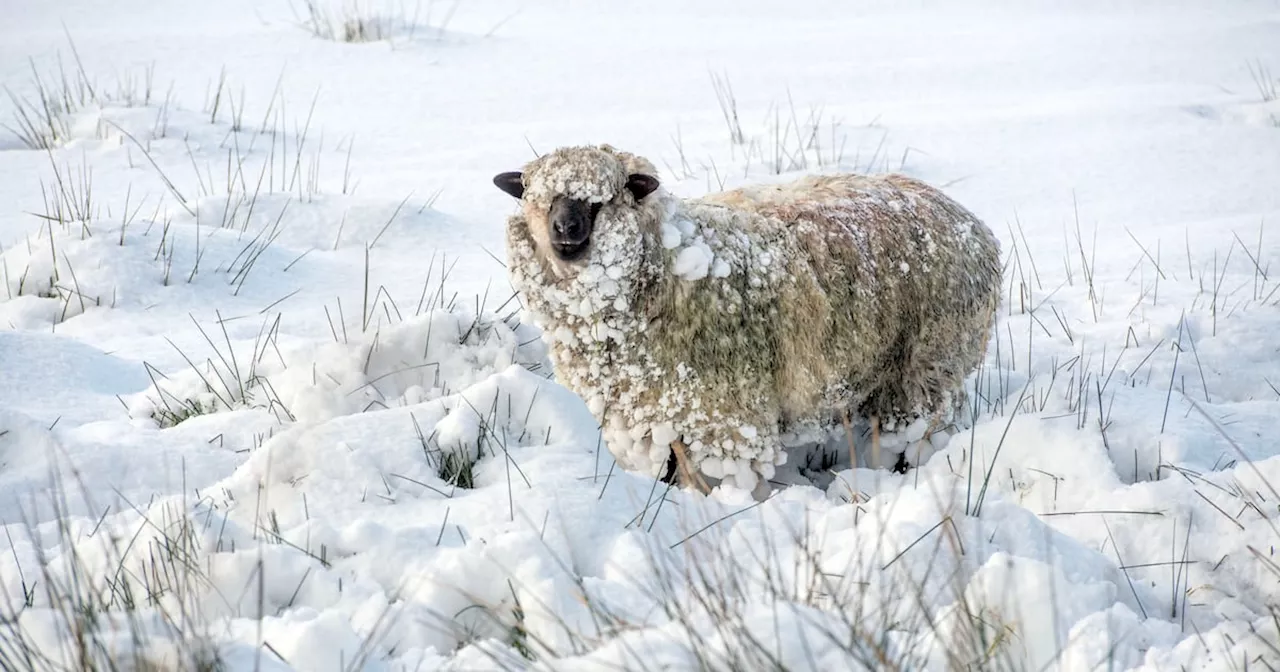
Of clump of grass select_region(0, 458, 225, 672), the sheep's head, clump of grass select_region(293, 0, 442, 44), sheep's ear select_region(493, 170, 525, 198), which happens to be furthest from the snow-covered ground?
sheep's ear select_region(493, 170, 525, 198)

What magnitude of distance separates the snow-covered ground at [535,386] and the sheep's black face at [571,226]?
41 centimetres

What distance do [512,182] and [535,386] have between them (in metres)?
0.74

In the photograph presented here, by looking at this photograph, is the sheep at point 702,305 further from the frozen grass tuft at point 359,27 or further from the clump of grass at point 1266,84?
the frozen grass tuft at point 359,27

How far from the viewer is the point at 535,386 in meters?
3.00

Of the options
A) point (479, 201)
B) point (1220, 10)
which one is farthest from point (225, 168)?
point (1220, 10)

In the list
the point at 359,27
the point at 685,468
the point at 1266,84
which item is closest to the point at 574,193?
the point at 685,468

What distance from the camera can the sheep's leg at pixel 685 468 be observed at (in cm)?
324

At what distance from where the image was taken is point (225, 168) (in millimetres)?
6418

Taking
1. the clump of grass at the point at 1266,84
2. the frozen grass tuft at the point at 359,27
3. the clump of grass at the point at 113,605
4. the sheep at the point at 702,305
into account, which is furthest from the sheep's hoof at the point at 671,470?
the frozen grass tuft at the point at 359,27

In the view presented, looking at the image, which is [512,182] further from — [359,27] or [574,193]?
[359,27]

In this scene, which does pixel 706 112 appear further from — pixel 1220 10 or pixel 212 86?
pixel 1220 10

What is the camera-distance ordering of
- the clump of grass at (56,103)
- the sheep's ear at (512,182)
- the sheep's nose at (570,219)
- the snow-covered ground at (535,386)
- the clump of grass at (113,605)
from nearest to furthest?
the clump of grass at (113,605) → the snow-covered ground at (535,386) → the sheep's nose at (570,219) → the sheep's ear at (512,182) → the clump of grass at (56,103)

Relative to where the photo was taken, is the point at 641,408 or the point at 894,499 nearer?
the point at 894,499

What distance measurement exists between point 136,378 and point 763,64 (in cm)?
721
